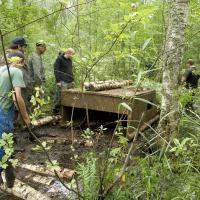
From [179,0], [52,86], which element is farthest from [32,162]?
[52,86]

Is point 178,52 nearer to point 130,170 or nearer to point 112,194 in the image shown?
point 130,170

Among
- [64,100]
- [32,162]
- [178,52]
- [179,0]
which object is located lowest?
[32,162]

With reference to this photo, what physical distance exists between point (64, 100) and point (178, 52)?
3368 millimetres

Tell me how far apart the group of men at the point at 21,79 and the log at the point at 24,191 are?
84mm

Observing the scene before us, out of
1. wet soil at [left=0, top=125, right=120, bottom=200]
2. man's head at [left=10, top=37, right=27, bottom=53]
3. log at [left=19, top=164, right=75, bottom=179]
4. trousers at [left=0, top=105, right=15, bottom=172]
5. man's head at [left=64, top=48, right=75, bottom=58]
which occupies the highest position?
man's head at [left=10, top=37, right=27, bottom=53]

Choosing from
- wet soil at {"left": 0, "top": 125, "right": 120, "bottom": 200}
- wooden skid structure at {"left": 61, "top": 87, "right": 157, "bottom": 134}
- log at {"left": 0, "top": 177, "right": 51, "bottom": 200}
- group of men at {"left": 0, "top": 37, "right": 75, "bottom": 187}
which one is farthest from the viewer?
wooden skid structure at {"left": 61, "top": 87, "right": 157, "bottom": 134}

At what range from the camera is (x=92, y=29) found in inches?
552

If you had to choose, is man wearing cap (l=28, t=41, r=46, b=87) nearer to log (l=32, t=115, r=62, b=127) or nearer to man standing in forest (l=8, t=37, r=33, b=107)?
man standing in forest (l=8, t=37, r=33, b=107)

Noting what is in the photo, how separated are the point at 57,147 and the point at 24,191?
2.49 m

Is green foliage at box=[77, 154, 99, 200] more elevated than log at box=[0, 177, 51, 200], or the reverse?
green foliage at box=[77, 154, 99, 200]

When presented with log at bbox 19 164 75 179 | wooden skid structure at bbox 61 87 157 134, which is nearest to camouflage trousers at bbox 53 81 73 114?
wooden skid structure at bbox 61 87 157 134

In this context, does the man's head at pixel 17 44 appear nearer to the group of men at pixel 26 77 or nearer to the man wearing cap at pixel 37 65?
the group of men at pixel 26 77

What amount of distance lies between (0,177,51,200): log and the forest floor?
295mm

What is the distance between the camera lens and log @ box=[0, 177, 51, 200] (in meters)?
4.50
